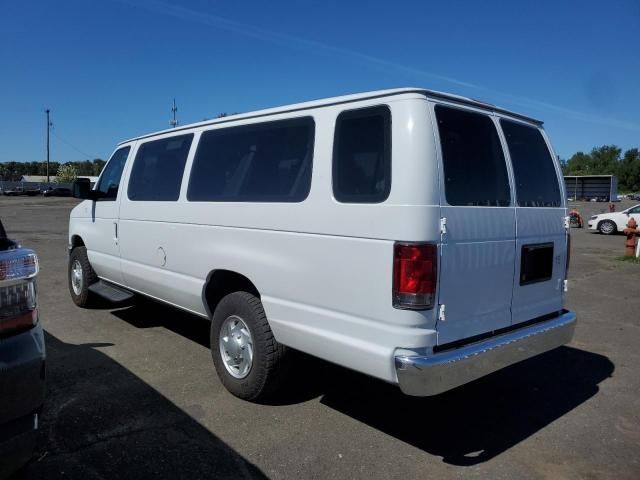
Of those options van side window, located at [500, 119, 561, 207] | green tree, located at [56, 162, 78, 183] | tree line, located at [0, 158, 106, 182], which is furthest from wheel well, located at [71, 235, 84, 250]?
tree line, located at [0, 158, 106, 182]

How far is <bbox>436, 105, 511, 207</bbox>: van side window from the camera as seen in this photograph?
3.27 meters

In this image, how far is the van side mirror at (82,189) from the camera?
6.03 m

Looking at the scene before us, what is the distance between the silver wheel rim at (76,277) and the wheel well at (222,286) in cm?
307

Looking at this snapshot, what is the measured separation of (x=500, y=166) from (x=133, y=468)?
3.12 meters

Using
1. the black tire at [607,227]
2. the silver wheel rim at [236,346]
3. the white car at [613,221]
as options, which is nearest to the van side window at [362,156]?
the silver wheel rim at [236,346]

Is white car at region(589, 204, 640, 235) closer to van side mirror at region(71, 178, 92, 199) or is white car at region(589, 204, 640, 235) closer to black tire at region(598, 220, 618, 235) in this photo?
black tire at region(598, 220, 618, 235)

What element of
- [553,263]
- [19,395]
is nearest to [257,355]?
[19,395]

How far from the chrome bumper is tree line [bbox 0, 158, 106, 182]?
113400 millimetres

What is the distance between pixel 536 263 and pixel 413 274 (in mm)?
1421

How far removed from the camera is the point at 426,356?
3.02 m

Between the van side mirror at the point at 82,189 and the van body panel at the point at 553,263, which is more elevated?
the van side mirror at the point at 82,189

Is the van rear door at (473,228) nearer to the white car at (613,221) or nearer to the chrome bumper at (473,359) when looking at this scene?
the chrome bumper at (473,359)

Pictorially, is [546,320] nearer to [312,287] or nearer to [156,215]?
[312,287]

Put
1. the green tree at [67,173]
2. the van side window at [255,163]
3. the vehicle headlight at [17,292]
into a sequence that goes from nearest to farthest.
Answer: the vehicle headlight at [17,292] → the van side window at [255,163] → the green tree at [67,173]
